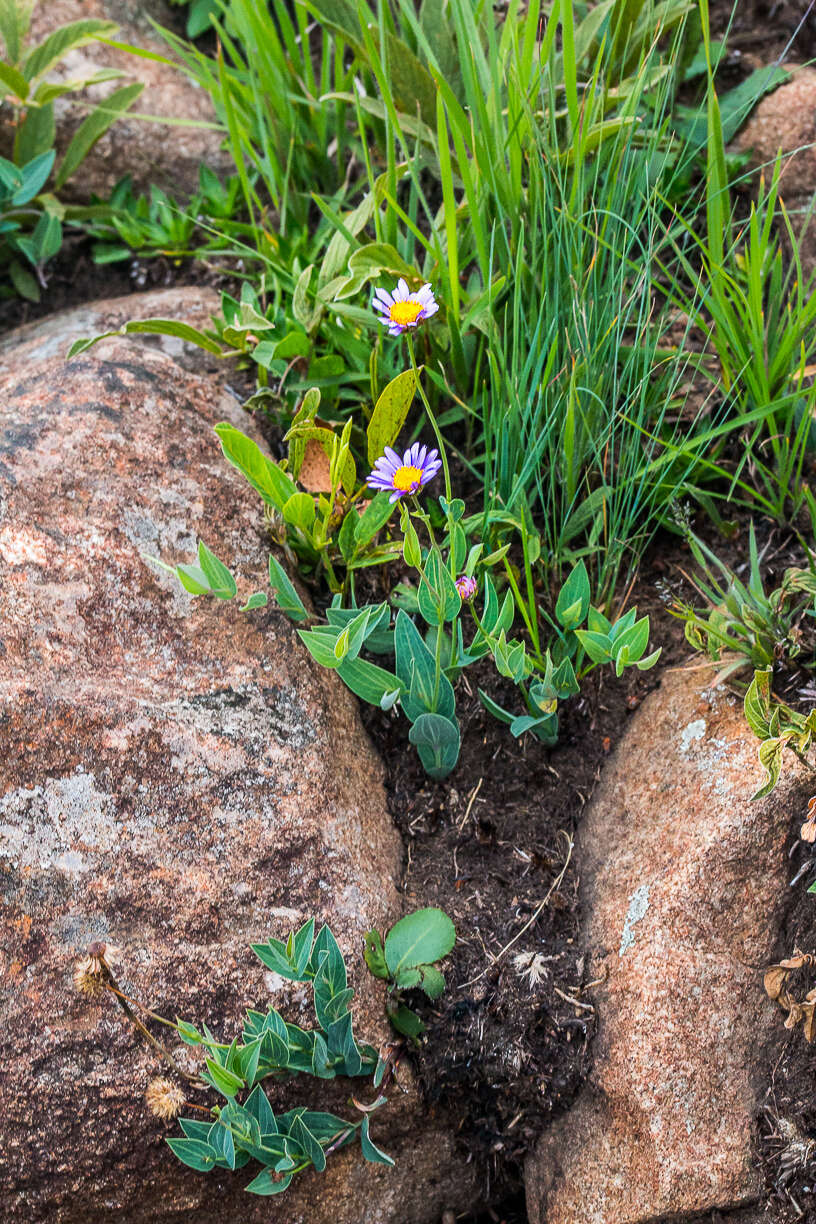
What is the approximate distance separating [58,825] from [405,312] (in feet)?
3.17

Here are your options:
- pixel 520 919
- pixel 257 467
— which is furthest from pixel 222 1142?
pixel 257 467

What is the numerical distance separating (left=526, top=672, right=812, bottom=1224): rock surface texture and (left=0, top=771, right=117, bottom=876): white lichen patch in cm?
79

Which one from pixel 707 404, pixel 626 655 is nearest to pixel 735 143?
pixel 707 404

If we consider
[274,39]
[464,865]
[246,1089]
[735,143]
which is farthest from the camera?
[735,143]

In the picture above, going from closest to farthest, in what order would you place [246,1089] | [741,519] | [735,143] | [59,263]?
[246,1089] < [741,519] < [735,143] < [59,263]

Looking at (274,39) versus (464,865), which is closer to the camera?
(464,865)

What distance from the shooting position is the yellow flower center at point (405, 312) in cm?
162

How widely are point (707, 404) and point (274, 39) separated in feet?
3.94

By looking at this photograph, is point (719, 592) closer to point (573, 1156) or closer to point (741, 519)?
point (741, 519)

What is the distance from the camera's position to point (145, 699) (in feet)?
5.23

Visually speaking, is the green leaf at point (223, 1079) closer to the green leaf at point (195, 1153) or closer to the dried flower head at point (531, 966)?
the green leaf at point (195, 1153)

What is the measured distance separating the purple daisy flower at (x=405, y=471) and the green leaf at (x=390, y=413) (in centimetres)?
9

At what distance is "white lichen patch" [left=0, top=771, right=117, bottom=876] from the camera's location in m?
1.44

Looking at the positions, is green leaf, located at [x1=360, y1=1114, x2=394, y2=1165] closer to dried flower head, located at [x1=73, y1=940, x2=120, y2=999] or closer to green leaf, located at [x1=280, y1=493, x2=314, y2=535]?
dried flower head, located at [x1=73, y1=940, x2=120, y2=999]
